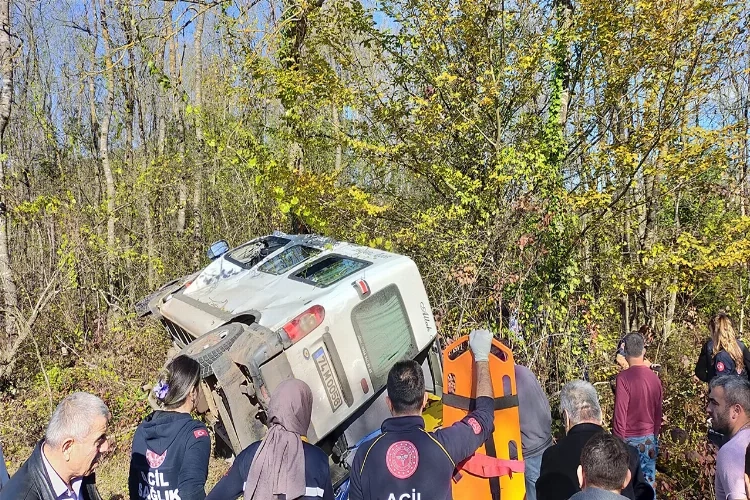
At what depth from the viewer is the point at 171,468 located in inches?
109

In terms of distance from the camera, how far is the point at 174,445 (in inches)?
109

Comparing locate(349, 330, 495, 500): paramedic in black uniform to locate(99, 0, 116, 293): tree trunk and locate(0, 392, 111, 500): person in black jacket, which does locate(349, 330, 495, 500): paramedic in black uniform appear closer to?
locate(0, 392, 111, 500): person in black jacket

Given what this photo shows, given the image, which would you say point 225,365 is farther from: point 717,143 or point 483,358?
point 717,143

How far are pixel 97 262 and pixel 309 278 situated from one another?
22.3 ft

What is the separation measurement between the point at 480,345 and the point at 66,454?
7.31 feet

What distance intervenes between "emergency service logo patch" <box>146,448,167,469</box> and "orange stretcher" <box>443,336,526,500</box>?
5.53 feet

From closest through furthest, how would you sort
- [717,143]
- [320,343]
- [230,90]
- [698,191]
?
[320,343] → [717,143] → [230,90] → [698,191]

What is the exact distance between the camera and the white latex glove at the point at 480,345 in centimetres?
320

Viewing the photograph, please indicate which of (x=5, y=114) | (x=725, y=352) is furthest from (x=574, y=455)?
(x=5, y=114)

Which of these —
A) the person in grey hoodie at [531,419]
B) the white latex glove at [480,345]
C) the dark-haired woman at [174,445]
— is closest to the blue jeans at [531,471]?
the person in grey hoodie at [531,419]

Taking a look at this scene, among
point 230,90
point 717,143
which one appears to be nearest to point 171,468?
point 230,90

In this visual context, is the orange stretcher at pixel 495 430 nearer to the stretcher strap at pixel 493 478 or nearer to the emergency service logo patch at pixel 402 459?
the stretcher strap at pixel 493 478

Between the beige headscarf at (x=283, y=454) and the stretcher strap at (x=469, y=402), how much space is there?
1.35 m

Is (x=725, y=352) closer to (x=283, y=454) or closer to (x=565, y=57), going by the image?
(x=283, y=454)
